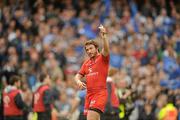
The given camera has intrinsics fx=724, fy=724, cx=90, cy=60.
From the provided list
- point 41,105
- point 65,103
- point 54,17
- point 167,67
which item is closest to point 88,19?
point 54,17

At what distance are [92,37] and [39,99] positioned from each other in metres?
7.51

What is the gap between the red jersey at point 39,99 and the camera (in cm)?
1703

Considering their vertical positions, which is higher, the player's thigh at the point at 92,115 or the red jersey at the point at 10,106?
the red jersey at the point at 10,106

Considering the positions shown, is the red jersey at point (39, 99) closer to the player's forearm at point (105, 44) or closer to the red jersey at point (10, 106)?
the red jersey at point (10, 106)

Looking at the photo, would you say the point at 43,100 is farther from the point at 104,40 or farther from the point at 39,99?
the point at 104,40

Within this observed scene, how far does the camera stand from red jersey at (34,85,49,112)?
671 inches

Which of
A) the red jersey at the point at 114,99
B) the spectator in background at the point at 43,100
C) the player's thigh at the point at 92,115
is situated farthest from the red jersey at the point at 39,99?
the player's thigh at the point at 92,115

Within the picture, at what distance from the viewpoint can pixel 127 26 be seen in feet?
82.7

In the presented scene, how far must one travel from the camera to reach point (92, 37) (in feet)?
80.0

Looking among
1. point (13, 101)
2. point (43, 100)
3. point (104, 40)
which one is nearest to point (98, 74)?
point (104, 40)

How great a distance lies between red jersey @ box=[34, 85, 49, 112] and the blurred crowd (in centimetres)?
137

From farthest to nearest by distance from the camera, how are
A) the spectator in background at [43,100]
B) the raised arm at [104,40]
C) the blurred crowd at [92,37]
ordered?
the blurred crowd at [92,37]
the spectator in background at [43,100]
the raised arm at [104,40]

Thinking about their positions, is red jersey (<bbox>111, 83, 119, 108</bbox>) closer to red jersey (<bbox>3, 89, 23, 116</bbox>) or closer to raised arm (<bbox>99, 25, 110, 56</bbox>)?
red jersey (<bbox>3, 89, 23, 116</bbox>)

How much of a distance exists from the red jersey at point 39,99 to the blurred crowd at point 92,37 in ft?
4.49
